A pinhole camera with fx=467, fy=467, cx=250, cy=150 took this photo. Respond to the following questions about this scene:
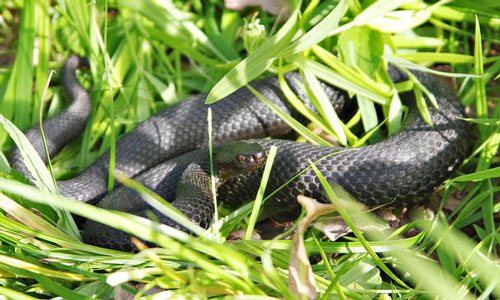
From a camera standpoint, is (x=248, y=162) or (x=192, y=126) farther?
(x=192, y=126)

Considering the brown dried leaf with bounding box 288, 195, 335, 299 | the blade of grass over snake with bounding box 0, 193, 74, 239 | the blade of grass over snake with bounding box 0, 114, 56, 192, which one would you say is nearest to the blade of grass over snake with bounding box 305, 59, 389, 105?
the brown dried leaf with bounding box 288, 195, 335, 299

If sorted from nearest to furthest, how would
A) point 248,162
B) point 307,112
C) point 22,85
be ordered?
point 248,162
point 307,112
point 22,85

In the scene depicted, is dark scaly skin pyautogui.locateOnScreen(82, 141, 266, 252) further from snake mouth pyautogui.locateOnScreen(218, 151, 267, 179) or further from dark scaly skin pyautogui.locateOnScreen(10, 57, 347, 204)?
dark scaly skin pyautogui.locateOnScreen(10, 57, 347, 204)

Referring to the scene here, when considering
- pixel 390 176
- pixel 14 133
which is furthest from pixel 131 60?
pixel 390 176

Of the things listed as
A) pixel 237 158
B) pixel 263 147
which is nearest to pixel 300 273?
pixel 237 158

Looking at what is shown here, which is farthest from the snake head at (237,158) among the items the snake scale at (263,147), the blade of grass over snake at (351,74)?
the blade of grass over snake at (351,74)

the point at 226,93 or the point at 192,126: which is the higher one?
the point at 226,93

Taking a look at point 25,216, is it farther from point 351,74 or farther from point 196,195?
point 351,74
